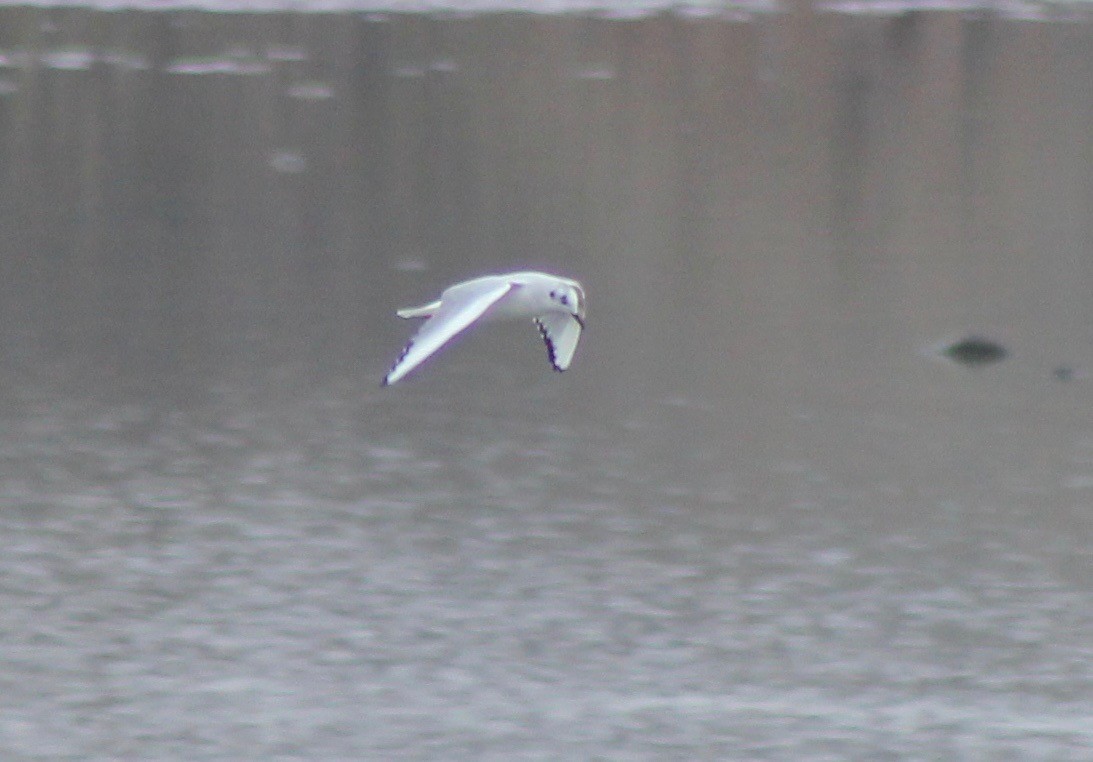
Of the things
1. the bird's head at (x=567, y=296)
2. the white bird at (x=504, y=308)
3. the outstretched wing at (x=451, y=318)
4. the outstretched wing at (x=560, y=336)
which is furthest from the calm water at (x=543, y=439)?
the outstretched wing at (x=451, y=318)

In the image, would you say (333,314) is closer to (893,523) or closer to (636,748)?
(893,523)

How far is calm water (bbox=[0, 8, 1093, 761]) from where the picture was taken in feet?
45.4

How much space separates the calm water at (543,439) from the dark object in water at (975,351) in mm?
227

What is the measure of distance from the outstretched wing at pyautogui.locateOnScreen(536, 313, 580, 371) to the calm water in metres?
2.74

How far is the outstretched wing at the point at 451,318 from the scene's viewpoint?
9.25 metres

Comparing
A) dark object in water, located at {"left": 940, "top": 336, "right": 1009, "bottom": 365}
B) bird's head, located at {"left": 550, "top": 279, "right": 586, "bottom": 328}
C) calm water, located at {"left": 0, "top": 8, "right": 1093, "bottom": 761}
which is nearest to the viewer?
bird's head, located at {"left": 550, "top": 279, "right": 586, "bottom": 328}

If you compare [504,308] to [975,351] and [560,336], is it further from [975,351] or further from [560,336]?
[975,351]

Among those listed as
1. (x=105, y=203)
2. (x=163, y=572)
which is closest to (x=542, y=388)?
(x=163, y=572)

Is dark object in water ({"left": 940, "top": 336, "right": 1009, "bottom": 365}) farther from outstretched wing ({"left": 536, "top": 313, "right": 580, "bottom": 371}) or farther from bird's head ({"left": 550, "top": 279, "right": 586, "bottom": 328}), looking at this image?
bird's head ({"left": 550, "top": 279, "right": 586, "bottom": 328})

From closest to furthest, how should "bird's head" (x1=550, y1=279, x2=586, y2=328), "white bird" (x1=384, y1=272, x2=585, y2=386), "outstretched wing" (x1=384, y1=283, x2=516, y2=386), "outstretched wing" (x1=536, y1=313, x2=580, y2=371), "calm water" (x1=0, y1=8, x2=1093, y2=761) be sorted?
"outstretched wing" (x1=384, y1=283, x2=516, y2=386) < "white bird" (x1=384, y1=272, x2=585, y2=386) < "bird's head" (x1=550, y1=279, x2=586, y2=328) < "outstretched wing" (x1=536, y1=313, x2=580, y2=371) < "calm water" (x1=0, y1=8, x2=1093, y2=761)

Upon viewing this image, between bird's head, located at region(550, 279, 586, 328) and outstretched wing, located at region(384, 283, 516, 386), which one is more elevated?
bird's head, located at region(550, 279, 586, 328)

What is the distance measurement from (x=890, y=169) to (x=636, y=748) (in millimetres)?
25610

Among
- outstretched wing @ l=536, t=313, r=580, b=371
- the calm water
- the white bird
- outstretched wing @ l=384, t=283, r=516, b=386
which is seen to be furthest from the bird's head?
the calm water

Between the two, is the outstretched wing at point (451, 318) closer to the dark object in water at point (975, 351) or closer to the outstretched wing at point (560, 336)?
the outstretched wing at point (560, 336)
